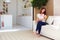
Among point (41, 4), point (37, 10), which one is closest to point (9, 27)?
point (37, 10)

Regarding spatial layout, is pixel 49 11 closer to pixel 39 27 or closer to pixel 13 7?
pixel 39 27

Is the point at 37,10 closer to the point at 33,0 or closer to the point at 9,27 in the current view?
the point at 33,0

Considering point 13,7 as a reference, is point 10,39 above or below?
below

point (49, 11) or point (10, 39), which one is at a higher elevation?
point (49, 11)

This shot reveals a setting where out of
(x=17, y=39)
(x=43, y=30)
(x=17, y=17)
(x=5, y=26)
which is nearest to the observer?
(x=17, y=39)

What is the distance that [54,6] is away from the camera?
6.04 metres

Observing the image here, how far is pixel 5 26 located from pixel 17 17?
3346 millimetres

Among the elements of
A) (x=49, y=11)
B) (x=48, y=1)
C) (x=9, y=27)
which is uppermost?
(x=48, y=1)

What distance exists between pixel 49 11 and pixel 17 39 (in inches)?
103

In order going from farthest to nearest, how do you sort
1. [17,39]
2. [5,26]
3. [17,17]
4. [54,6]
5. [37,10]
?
[17,17]
[5,26]
[37,10]
[54,6]
[17,39]

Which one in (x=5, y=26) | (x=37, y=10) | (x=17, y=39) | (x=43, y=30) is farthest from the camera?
(x=5, y=26)

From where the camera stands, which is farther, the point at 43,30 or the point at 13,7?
the point at 13,7

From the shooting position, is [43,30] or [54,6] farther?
[54,6]

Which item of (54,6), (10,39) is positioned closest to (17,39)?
(10,39)
